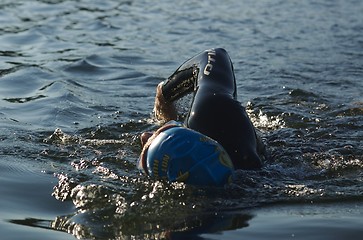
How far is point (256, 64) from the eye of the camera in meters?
10.3

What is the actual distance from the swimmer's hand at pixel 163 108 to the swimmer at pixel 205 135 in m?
0.03

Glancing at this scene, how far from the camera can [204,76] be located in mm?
6230

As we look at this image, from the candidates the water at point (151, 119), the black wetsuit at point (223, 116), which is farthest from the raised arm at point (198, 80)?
the water at point (151, 119)

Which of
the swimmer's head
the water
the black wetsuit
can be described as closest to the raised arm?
the black wetsuit

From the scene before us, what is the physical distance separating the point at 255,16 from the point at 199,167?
9.75 m

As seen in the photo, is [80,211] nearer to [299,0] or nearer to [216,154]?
[216,154]

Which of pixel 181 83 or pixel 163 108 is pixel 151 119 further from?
pixel 181 83

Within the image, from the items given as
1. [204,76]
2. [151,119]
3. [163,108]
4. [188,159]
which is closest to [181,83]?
[163,108]

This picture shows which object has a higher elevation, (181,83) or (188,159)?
(181,83)

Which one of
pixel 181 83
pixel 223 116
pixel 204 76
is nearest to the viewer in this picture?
pixel 223 116

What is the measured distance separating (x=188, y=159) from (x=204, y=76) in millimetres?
1509

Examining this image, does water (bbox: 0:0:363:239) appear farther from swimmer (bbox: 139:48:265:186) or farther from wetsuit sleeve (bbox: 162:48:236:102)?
wetsuit sleeve (bbox: 162:48:236:102)

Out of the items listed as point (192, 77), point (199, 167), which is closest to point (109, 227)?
point (199, 167)

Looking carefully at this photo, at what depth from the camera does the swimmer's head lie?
4.84 meters
